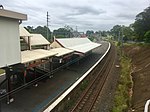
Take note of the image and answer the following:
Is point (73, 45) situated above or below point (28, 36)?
below

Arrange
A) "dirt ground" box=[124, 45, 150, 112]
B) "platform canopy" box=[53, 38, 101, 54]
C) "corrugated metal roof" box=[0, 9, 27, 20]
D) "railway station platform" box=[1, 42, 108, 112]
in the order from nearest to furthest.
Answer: "corrugated metal roof" box=[0, 9, 27, 20], "dirt ground" box=[124, 45, 150, 112], "railway station platform" box=[1, 42, 108, 112], "platform canopy" box=[53, 38, 101, 54]

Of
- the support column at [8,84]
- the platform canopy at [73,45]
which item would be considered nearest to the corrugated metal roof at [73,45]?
the platform canopy at [73,45]

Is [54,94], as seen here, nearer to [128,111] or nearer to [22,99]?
[22,99]

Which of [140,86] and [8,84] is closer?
[8,84]

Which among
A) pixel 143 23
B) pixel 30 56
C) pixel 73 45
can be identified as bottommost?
pixel 73 45

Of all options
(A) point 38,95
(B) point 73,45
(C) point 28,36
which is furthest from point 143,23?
(A) point 38,95

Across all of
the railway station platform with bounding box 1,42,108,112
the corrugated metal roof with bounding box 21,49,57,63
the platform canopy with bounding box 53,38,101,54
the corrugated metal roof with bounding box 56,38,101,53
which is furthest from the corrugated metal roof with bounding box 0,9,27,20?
the corrugated metal roof with bounding box 56,38,101,53

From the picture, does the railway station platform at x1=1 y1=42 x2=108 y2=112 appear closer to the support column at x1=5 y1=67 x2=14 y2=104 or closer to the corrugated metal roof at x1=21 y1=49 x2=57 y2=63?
the support column at x1=5 y1=67 x2=14 y2=104

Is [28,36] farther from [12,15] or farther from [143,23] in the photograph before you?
[143,23]

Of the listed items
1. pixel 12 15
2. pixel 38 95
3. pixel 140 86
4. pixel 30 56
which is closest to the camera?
pixel 12 15

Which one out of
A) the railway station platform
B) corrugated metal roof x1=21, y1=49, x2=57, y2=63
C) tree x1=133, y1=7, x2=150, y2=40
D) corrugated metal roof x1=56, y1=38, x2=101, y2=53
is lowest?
the railway station platform

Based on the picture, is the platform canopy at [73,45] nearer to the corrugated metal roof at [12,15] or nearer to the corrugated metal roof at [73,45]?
the corrugated metal roof at [73,45]

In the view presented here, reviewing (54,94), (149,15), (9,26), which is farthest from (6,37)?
(149,15)

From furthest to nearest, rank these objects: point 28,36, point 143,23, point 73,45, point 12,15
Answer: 1. point 143,23
2. point 73,45
3. point 28,36
4. point 12,15
